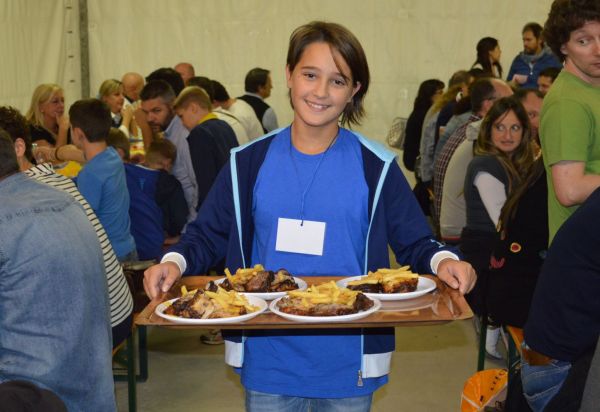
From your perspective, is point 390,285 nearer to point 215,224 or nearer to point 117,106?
point 215,224

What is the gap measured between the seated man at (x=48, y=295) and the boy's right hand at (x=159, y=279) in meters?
0.45

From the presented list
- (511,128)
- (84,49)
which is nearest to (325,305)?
(511,128)

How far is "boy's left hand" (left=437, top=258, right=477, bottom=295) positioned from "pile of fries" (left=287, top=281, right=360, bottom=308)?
216mm

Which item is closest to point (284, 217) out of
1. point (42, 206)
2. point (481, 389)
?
point (42, 206)

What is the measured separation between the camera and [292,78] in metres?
2.06

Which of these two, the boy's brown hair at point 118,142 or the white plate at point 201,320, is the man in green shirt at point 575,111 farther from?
the boy's brown hair at point 118,142

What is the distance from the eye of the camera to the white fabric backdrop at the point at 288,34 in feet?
30.8

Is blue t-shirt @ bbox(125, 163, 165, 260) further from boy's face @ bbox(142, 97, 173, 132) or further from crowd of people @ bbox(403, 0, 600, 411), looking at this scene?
crowd of people @ bbox(403, 0, 600, 411)

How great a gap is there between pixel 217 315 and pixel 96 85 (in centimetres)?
817

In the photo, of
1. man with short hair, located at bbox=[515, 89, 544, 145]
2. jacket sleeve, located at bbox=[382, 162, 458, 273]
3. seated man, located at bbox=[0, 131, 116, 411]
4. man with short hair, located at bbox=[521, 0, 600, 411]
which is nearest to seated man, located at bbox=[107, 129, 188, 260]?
man with short hair, located at bbox=[515, 89, 544, 145]

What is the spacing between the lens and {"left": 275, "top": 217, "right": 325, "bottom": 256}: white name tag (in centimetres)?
200

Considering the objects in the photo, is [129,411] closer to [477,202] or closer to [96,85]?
[477,202]

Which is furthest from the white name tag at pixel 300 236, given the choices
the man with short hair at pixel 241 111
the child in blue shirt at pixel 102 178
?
the man with short hair at pixel 241 111

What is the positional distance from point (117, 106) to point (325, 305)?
19.7 feet
